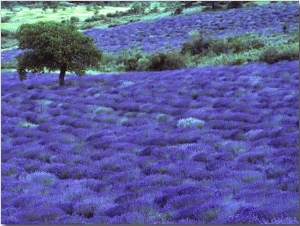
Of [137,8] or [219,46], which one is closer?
[219,46]

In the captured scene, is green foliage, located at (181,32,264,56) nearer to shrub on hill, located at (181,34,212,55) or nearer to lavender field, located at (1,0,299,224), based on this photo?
shrub on hill, located at (181,34,212,55)

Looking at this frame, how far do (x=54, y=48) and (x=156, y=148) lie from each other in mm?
10373

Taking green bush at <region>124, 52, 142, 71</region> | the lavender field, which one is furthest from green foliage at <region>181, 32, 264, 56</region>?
the lavender field

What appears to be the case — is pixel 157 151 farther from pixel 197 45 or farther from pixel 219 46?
pixel 197 45

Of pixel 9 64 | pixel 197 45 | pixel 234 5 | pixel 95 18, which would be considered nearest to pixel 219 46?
pixel 197 45

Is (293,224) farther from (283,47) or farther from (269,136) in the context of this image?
(283,47)

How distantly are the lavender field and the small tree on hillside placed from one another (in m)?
1.00

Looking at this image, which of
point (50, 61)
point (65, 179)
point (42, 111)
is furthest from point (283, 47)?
point (65, 179)

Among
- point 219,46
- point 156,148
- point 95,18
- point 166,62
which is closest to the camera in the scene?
point 156,148

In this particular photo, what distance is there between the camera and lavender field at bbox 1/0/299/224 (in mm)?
7809

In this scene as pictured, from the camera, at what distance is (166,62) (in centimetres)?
2648

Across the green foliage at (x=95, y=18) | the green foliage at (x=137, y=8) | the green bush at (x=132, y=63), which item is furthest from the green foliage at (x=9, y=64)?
the green foliage at (x=137, y=8)

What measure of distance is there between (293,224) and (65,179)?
5.11 m

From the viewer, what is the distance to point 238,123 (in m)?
13.4
